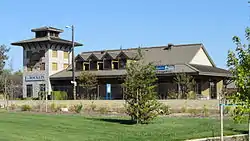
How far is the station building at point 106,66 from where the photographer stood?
54812 mm

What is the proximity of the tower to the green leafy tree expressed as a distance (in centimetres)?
5567

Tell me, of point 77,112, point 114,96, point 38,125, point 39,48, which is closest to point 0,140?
point 38,125

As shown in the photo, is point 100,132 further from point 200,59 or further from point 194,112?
point 200,59

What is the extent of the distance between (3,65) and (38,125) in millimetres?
40619

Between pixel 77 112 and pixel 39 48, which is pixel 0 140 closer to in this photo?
pixel 77 112

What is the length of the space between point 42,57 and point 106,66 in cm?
1254

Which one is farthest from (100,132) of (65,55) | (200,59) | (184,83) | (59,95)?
(65,55)

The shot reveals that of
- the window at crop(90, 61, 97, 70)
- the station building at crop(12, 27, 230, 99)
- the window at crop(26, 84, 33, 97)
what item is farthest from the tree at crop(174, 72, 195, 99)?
the window at crop(26, 84, 33, 97)

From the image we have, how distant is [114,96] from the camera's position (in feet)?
188

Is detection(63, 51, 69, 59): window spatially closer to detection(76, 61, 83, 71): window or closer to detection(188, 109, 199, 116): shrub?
detection(76, 61, 83, 71): window

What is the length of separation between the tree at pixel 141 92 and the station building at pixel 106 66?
78.9ft

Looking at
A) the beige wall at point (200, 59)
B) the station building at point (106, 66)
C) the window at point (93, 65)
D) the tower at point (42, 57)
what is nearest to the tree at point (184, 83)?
the station building at point (106, 66)

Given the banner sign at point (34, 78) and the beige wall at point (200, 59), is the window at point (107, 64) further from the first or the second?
the banner sign at point (34, 78)

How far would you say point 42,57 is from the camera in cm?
6888
